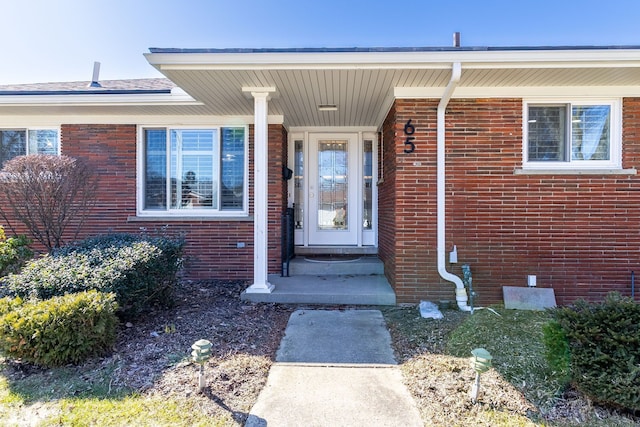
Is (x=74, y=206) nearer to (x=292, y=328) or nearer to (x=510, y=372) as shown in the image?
Result: (x=292, y=328)

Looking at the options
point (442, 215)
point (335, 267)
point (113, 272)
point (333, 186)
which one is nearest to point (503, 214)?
point (442, 215)

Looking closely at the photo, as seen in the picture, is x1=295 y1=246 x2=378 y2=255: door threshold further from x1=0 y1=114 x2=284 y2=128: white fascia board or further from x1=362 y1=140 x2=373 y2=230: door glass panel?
x1=0 y1=114 x2=284 y2=128: white fascia board

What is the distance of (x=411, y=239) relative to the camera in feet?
16.1

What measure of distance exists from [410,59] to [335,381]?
342 centimetres

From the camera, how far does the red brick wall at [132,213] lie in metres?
6.23

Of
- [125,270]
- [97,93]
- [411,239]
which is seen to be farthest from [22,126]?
[411,239]

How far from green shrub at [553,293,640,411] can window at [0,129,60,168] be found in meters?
7.69

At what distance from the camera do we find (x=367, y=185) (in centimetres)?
710

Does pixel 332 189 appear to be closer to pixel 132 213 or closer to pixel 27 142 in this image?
pixel 132 213

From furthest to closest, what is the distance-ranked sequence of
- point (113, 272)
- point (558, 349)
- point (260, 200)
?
1. point (260, 200)
2. point (113, 272)
3. point (558, 349)

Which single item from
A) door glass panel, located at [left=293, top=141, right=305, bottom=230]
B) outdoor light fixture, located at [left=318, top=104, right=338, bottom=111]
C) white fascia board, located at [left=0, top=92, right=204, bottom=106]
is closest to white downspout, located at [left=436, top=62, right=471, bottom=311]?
outdoor light fixture, located at [left=318, top=104, right=338, bottom=111]

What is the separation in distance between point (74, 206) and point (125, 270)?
8.89ft

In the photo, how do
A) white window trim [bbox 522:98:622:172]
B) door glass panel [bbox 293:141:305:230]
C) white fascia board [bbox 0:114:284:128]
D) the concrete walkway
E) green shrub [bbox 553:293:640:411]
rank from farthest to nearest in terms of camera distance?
door glass panel [bbox 293:141:305:230], white fascia board [bbox 0:114:284:128], white window trim [bbox 522:98:622:172], the concrete walkway, green shrub [bbox 553:293:640:411]

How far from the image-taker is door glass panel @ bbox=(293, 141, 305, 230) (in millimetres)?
7180
